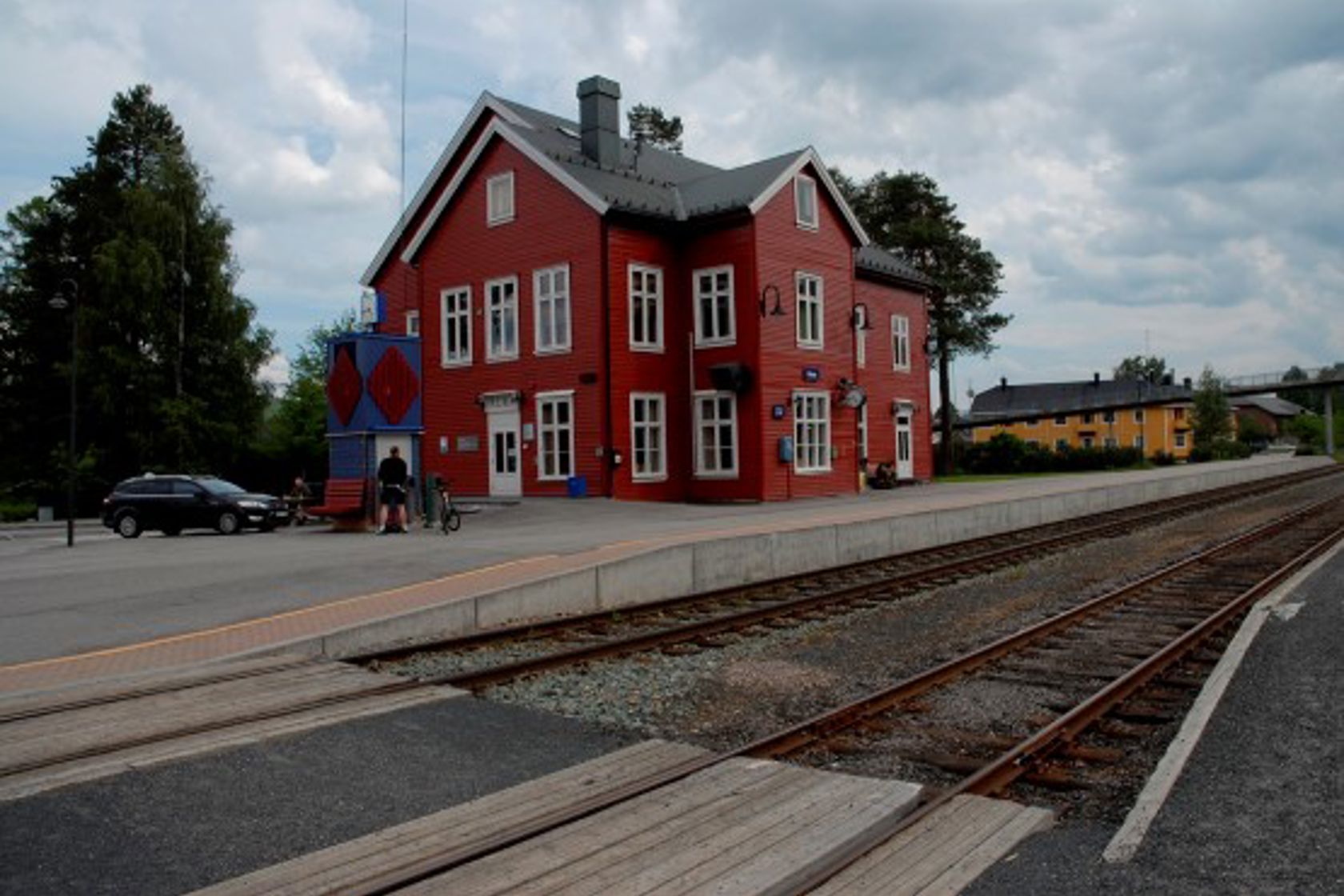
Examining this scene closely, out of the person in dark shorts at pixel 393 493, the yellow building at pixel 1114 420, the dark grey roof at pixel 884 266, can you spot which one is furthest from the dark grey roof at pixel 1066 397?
the person in dark shorts at pixel 393 493

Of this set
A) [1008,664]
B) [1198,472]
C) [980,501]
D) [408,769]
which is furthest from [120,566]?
[1198,472]

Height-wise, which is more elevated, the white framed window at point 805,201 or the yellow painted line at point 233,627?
the white framed window at point 805,201

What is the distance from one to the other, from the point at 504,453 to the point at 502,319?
3.88 m

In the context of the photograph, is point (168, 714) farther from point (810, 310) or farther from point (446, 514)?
point (810, 310)

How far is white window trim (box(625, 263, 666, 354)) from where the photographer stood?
28.2 m

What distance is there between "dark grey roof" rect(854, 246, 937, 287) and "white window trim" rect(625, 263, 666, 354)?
1042 cm

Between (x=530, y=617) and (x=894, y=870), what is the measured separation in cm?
753

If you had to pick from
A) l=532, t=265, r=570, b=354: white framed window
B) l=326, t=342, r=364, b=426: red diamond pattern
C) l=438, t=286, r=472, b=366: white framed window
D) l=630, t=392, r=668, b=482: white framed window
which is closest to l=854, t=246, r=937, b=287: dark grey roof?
l=630, t=392, r=668, b=482: white framed window

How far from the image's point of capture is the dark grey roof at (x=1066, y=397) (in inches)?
3760

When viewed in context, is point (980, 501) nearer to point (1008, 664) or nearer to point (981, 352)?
point (1008, 664)

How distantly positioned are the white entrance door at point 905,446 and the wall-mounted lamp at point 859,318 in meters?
5.36

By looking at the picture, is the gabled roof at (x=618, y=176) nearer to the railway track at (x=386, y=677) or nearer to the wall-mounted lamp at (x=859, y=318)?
the wall-mounted lamp at (x=859, y=318)

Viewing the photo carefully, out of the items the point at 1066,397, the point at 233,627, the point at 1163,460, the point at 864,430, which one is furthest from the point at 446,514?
the point at 1066,397

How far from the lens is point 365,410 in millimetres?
21953
